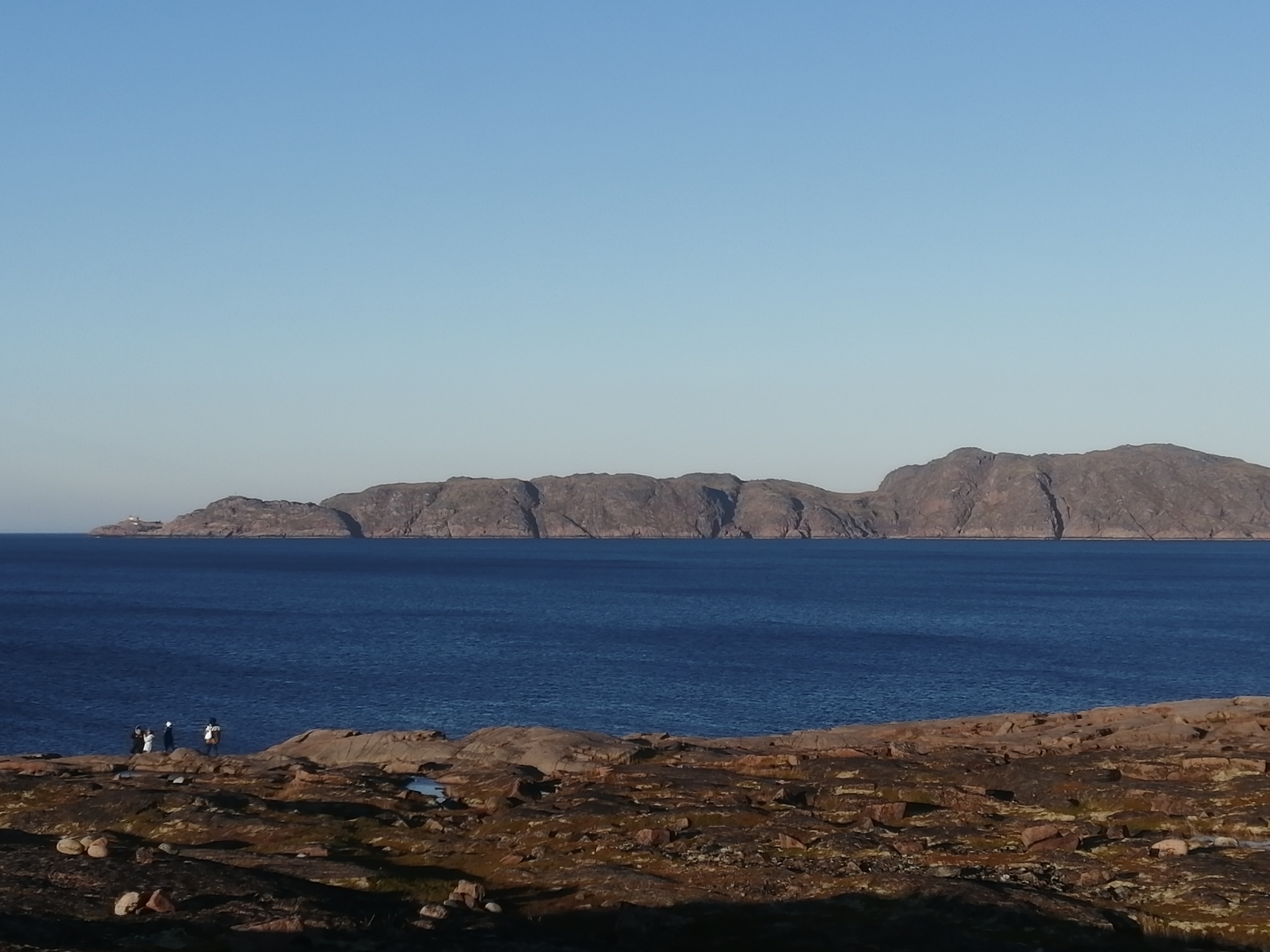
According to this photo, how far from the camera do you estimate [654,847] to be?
117 ft

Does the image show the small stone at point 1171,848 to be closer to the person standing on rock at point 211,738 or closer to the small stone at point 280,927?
the small stone at point 280,927

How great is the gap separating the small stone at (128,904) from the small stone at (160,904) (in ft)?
0.69

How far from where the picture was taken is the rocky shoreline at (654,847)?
2769cm

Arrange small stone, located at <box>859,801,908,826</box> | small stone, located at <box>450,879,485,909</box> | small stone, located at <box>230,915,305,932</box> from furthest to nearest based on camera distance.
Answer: small stone, located at <box>859,801,908,826</box>
small stone, located at <box>450,879,485,909</box>
small stone, located at <box>230,915,305,932</box>

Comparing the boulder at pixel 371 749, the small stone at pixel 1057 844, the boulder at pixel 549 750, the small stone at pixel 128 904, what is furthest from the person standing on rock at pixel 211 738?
the small stone at pixel 1057 844

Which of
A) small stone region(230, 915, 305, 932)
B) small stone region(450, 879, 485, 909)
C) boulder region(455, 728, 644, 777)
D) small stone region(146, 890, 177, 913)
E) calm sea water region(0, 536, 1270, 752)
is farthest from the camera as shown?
calm sea water region(0, 536, 1270, 752)

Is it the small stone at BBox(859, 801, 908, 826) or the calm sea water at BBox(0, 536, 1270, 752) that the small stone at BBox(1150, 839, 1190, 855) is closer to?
the small stone at BBox(859, 801, 908, 826)

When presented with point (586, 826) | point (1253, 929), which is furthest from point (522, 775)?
point (1253, 929)

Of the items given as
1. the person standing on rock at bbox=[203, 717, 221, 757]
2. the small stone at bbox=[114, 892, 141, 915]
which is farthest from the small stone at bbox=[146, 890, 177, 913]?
the person standing on rock at bbox=[203, 717, 221, 757]

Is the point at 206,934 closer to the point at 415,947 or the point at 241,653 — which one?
the point at 415,947

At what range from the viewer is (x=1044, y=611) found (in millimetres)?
184500

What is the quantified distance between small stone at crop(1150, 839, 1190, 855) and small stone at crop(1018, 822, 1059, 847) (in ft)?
8.62

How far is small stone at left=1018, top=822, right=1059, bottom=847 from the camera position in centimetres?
3597

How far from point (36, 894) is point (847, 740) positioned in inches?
1567
